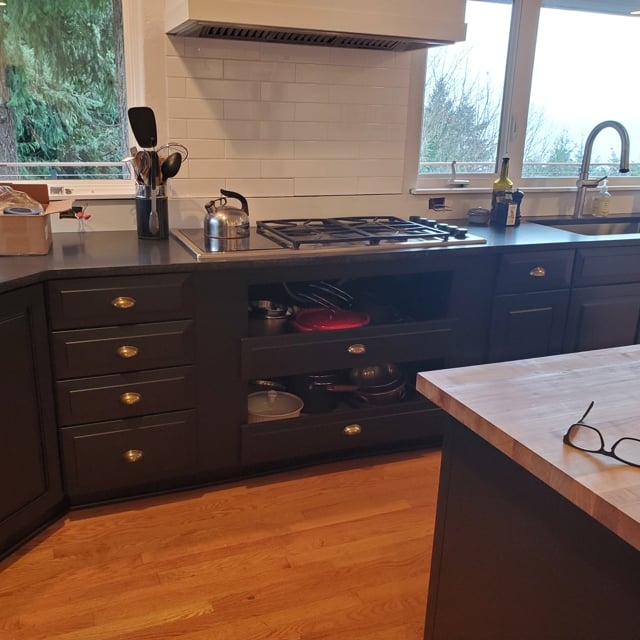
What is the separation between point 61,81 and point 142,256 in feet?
2.94

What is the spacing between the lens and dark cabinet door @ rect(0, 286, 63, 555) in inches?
75.7

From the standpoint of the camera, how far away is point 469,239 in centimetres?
260

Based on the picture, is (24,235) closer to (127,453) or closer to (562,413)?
(127,453)

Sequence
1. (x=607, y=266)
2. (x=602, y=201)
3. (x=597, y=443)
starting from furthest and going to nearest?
1. (x=602, y=201)
2. (x=607, y=266)
3. (x=597, y=443)

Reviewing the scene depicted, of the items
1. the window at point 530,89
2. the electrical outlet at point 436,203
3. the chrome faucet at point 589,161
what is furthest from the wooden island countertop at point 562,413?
the window at point 530,89

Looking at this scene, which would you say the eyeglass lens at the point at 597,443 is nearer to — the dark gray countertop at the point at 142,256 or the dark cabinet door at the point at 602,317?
the dark gray countertop at the point at 142,256

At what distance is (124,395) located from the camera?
2.20 meters

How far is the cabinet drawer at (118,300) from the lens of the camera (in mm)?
2041

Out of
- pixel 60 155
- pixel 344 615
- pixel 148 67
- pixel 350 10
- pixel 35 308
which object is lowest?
pixel 344 615

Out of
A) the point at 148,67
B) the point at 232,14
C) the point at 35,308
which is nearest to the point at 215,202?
the point at 148,67

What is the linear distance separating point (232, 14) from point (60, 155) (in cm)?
94

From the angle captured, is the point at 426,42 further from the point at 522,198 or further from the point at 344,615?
the point at 344,615

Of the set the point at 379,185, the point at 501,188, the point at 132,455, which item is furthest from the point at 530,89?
the point at 132,455

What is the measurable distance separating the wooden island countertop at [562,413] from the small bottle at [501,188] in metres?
1.77
